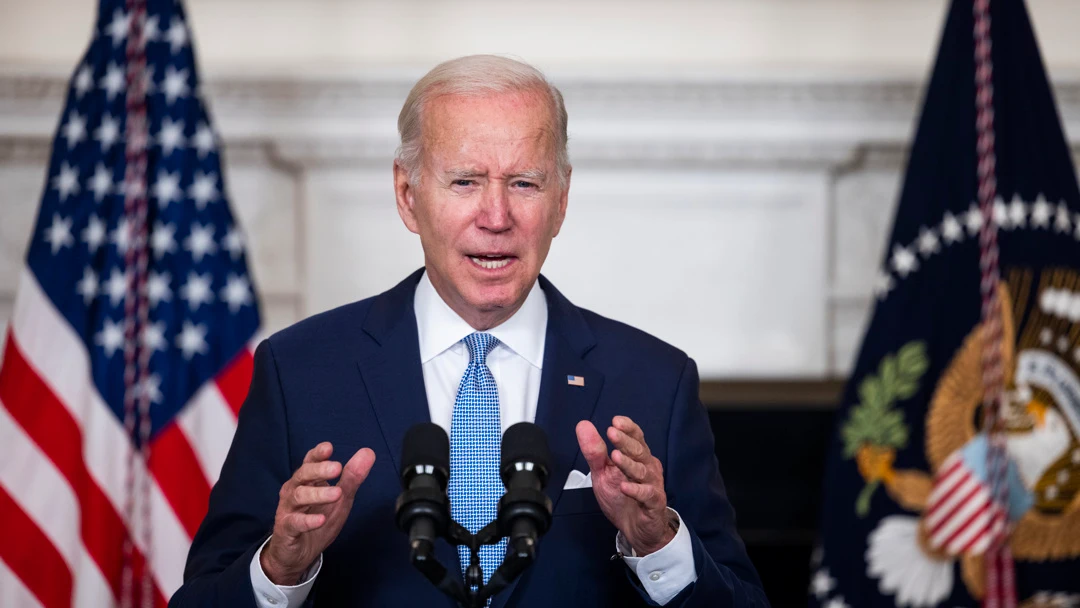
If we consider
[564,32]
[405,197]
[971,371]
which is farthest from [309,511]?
[564,32]

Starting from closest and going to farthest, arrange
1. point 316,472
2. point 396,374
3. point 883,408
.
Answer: point 316,472, point 396,374, point 883,408

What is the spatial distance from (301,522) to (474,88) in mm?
727

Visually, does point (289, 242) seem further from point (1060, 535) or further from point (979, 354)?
point (1060, 535)

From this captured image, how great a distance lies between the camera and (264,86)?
3.74 meters

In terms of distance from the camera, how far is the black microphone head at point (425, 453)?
1.34 metres

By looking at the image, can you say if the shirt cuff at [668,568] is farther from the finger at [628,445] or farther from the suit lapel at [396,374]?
the suit lapel at [396,374]

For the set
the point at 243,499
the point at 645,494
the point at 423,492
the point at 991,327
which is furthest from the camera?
the point at 991,327

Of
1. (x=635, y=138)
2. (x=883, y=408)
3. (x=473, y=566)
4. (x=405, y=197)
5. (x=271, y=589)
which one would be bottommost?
(x=883, y=408)

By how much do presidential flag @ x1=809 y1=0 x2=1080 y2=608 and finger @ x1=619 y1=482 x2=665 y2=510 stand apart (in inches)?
66.3

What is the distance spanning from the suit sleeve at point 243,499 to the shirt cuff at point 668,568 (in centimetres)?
54

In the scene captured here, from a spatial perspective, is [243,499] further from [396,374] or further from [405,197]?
[405,197]

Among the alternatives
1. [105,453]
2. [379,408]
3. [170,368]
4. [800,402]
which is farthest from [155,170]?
[800,402]

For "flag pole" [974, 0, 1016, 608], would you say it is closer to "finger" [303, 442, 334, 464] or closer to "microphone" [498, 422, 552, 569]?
"microphone" [498, 422, 552, 569]

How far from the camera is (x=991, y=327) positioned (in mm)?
2992
